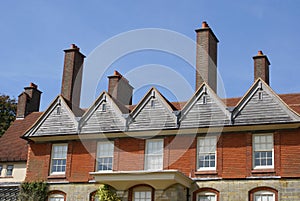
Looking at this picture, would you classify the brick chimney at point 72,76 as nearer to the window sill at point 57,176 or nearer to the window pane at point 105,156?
the window pane at point 105,156

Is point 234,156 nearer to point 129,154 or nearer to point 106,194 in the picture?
point 129,154

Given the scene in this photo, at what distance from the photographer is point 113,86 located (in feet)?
122

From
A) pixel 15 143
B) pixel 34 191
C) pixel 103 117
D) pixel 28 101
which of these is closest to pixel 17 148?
pixel 15 143

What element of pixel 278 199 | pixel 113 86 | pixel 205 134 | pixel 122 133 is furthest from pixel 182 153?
pixel 113 86

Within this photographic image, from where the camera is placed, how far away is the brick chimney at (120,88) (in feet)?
121

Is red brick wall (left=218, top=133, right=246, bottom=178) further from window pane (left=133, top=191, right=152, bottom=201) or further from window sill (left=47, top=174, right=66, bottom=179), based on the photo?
window sill (left=47, top=174, right=66, bottom=179)

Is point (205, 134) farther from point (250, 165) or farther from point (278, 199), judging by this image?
point (278, 199)

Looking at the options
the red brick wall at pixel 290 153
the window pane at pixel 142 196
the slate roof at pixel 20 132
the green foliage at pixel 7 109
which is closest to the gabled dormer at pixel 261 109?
the red brick wall at pixel 290 153

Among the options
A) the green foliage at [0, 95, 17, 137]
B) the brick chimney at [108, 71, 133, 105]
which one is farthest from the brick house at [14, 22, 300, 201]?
Result: the green foliage at [0, 95, 17, 137]

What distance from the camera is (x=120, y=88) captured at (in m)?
37.2

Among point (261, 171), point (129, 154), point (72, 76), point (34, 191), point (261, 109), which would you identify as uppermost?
point (72, 76)

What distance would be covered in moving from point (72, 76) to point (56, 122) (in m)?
4.67

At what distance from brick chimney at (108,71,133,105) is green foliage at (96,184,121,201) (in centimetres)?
884

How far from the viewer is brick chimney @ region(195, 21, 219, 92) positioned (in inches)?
1238
